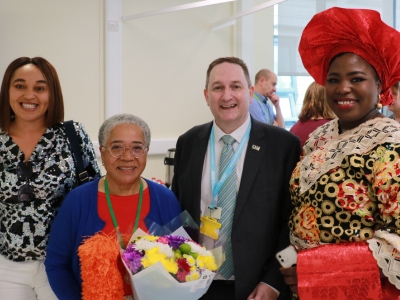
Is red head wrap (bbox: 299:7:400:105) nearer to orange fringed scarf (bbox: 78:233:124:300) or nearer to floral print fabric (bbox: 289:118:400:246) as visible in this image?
floral print fabric (bbox: 289:118:400:246)

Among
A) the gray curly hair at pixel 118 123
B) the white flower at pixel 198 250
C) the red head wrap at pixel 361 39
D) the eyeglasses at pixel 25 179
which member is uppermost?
the red head wrap at pixel 361 39

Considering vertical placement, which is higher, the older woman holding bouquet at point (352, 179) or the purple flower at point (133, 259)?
the older woman holding bouquet at point (352, 179)

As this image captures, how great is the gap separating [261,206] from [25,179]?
1133 millimetres

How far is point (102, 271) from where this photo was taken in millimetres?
1940

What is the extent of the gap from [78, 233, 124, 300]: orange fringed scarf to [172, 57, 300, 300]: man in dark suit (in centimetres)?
48

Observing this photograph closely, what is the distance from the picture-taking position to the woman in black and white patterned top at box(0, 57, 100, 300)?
2414 mm

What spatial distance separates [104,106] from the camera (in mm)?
5785

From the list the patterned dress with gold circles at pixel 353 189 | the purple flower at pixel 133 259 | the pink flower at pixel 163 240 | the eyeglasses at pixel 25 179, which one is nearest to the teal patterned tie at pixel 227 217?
the patterned dress with gold circles at pixel 353 189

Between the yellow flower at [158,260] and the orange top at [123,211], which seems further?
the orange top at [123,211]

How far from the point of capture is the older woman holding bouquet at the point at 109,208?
220 cm

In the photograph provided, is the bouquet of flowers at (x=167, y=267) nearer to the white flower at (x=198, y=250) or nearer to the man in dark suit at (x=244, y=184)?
the white flower at (x=198, y=250)

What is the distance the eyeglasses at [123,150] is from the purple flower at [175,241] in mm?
450

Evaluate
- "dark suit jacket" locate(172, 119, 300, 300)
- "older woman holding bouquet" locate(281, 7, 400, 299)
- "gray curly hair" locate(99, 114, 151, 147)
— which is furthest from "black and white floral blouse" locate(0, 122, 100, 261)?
"older woman holding bouquet" locate(281, 7, 400, 299)

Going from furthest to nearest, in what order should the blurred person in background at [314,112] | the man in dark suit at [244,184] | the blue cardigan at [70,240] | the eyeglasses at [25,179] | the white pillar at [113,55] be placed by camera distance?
the white pillar at [113,55] → the blurred person in background at [314,112] → the eyeglasses at [25,179] → the man in dark suit at [244,184] → the blue cardigan at [70,240]
